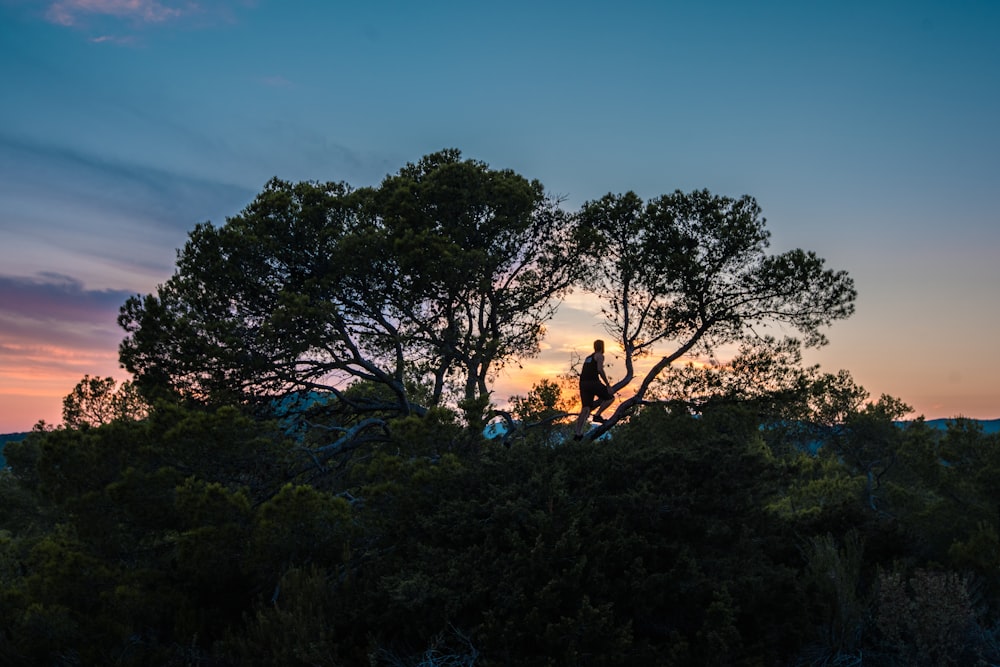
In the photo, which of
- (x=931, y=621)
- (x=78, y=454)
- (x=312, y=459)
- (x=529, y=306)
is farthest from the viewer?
(x=529, y=306)

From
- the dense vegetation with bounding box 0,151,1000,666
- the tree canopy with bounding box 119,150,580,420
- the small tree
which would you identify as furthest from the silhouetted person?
the small tree

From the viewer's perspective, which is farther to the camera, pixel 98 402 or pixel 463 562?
pixel 98 402

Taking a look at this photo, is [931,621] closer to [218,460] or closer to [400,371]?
[218,460]

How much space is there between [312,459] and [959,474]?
56.7 ft

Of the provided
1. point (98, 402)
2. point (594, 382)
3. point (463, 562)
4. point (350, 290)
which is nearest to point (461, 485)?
point (463, 562)

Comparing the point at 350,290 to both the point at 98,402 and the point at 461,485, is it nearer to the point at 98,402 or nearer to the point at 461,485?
the point at 461,485

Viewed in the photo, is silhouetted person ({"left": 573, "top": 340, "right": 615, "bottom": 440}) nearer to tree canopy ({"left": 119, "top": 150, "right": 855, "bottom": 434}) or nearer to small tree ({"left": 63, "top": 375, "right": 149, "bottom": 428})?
tree canopy ({"left": 119, "top": 150, "right": 855, "bottom": 434})

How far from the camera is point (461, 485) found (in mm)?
10797

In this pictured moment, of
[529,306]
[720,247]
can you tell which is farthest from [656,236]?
[529,306]

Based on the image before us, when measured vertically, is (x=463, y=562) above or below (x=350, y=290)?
below

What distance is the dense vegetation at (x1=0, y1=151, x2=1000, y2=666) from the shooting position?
8.59 m

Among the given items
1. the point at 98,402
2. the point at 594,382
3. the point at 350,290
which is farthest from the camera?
the point at 98,402

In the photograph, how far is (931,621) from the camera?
832 centimetres

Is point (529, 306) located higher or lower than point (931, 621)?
higher
